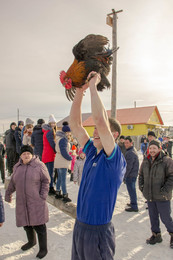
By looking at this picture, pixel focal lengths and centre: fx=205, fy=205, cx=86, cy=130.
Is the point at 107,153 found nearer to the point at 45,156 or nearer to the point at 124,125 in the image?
the point at 45,156

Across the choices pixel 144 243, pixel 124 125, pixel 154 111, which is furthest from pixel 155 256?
pixel 154 111

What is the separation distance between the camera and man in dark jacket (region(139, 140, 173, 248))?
152 inches

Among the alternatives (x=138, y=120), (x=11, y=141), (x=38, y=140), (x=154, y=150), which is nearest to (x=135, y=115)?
(x=138, y=120)

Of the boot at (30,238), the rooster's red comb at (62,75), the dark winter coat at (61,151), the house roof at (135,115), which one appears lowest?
the boot at (30,238)

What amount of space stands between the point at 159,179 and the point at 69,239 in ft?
6.91

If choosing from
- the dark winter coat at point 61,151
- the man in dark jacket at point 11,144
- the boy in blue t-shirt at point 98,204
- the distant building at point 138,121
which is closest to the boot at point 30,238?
the dark winter coat at point 61,151

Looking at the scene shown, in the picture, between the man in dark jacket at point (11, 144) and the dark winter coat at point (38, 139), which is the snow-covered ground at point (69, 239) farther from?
the man in dark jacket at point (11, 144)

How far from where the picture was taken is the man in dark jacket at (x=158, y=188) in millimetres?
3850

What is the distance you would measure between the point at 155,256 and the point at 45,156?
3414 millimetres

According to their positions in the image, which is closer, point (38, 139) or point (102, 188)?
point (102, 188)

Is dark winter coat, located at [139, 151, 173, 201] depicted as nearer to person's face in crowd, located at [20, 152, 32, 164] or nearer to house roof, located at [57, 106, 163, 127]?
person's face in crowd, located at [20, 152, 32, 164]

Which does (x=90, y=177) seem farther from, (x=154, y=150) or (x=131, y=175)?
(x=131, y=175)

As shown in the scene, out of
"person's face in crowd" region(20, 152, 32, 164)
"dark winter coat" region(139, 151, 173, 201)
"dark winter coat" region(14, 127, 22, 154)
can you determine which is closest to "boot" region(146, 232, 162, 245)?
"dark winter coat" region(139, 151, 173, 201)

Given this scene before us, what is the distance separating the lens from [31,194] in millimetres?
3521
